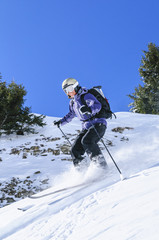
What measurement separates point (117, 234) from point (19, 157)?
7.96 meters

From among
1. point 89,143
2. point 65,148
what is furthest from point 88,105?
point 65,148

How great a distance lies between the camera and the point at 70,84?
4902 millimetres

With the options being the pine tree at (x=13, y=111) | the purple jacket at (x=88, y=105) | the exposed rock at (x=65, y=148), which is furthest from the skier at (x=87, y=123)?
the pine tree at (x=13, y=111)

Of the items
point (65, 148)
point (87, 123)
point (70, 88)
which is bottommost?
point (87, 123)

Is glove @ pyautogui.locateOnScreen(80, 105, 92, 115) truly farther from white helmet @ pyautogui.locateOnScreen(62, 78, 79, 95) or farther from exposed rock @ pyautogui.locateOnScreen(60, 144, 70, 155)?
exposed rock @ pyautogui.locateOnScreen(60, 144, 70, 155)

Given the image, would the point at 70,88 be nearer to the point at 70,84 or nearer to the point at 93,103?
the point at 70,84

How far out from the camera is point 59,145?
10.3 metres

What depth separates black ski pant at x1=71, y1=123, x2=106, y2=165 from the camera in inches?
183

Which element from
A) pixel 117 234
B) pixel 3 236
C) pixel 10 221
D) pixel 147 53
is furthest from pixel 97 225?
pixel 147 53

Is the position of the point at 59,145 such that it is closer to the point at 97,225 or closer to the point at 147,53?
the point at 97,225

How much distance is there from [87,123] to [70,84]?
3.66ft

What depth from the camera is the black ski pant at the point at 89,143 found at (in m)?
4.64

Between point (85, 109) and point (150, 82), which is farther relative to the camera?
point (150, 82)

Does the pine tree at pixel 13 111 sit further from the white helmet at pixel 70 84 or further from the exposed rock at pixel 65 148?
the white helmet at pixel 70 84
